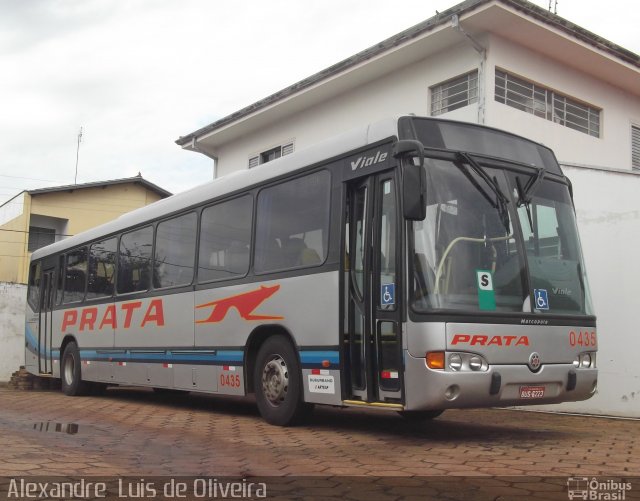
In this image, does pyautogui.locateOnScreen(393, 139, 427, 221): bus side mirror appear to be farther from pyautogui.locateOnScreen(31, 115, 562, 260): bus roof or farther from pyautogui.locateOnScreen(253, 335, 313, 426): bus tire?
pyautogui.locateOnScreen(253, 335, 313, 426): bus tire

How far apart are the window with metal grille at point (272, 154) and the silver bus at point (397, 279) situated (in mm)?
8533

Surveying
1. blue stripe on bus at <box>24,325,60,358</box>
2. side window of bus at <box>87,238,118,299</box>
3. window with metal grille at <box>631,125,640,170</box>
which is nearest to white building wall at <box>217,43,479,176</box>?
window with metal grille at <box>631,125,640,170</box>

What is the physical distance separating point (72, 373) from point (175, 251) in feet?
16.7

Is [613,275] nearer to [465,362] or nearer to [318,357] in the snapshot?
[465,362]

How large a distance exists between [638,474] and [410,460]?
172 centimetres

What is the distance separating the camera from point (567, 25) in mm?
13680

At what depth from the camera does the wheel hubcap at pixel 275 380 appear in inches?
327

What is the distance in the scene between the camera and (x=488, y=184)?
23.8ft

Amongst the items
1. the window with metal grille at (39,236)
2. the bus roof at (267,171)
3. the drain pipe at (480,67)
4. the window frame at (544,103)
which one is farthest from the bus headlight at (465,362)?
the window with metal grille at (39,236)

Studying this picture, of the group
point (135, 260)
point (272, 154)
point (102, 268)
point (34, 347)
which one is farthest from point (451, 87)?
point (34, 347)

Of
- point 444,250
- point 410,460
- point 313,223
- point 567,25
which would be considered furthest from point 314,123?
point 410,460

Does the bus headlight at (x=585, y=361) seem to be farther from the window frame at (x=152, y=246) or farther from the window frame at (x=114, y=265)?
the window frame at (x=114, y=265)

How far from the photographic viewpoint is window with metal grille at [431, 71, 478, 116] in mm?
13883

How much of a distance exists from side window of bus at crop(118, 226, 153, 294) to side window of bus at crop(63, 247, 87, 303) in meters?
1.80
